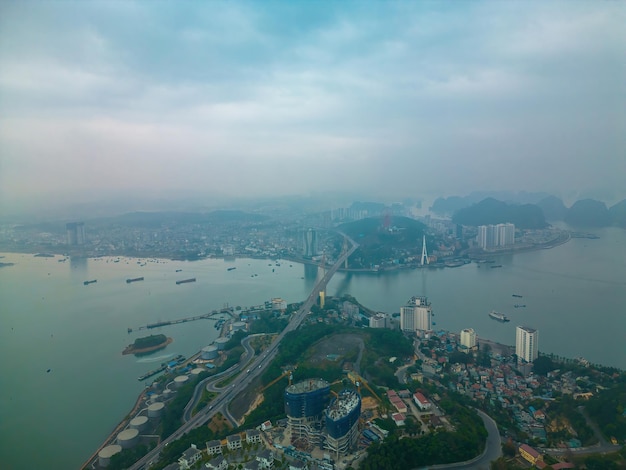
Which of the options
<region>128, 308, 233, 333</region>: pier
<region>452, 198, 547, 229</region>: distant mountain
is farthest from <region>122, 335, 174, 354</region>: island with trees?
<region>452, 198, 547, 229</region>: distant mountain

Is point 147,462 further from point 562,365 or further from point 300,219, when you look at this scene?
point 300,219

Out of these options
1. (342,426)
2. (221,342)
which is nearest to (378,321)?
(221,342)

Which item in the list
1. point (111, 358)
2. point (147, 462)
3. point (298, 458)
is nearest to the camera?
point (298, 458)

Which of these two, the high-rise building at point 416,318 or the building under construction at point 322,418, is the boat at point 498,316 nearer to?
the high-rise building at point 416,318

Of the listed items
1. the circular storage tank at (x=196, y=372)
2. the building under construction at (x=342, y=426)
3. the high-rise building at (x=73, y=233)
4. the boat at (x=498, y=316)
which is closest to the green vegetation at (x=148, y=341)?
the circular storage tank at (x=196, y=372)

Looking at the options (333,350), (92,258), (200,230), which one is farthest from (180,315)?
(200,230)

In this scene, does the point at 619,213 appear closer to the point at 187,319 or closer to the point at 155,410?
the point at 187,319
